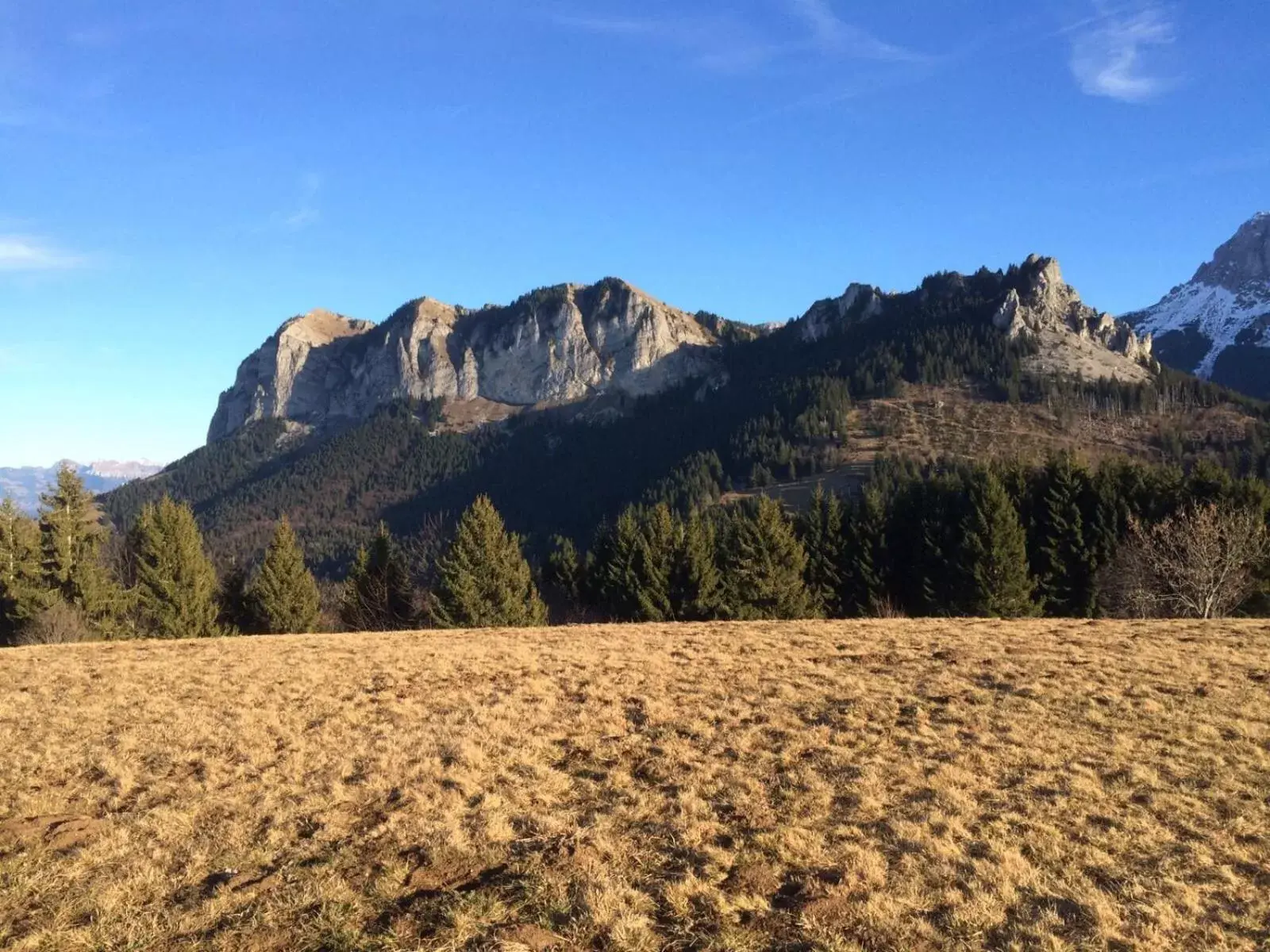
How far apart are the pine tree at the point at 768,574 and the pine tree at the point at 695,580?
4.56 ft

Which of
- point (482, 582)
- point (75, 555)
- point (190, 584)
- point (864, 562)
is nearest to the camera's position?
point (75, 555)

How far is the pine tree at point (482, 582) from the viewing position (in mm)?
52938

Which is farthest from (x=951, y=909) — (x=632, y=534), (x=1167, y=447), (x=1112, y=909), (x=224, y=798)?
(x=1167, y=447)

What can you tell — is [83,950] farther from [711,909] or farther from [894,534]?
[894,534]

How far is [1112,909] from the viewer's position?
295 inches

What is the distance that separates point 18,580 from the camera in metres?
44.6

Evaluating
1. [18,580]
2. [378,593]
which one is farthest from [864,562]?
[18,580]

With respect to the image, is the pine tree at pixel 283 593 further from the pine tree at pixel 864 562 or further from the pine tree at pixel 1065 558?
the pine tree at pixel 1065 558

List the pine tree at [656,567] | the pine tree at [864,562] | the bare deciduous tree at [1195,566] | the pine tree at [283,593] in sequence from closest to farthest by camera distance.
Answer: the bare deciduous tree at [1195,566], the pine tree at [283,593], the pine tree at [656,567], the pine tree at [864,562]

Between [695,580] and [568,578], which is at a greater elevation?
[695,580]

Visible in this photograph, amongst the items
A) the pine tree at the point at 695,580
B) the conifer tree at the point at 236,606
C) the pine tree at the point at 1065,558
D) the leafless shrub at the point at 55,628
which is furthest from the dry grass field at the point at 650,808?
the conifer tree at the point at 236,606

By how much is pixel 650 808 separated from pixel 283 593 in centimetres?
5103

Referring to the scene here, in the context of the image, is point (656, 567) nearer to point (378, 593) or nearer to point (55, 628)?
point (378, 593)

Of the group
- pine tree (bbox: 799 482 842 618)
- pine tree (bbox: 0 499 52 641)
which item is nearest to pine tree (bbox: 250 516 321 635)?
pine tree (bbox: 0 499 52 641)
